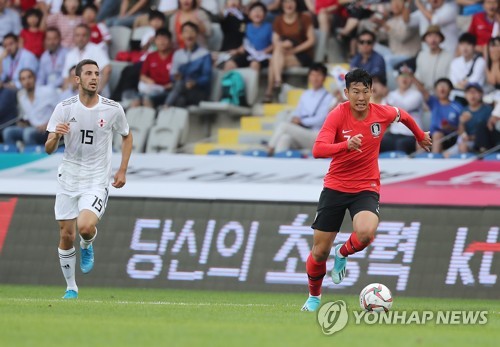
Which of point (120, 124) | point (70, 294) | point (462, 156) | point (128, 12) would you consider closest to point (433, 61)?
point (462, 156)

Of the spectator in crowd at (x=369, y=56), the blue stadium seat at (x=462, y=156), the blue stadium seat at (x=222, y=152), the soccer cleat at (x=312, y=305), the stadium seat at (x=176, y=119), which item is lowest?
the blue stadium seat at (x=222, y=152)

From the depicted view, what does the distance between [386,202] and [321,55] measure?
259 inches

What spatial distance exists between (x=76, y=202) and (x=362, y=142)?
3553 mm

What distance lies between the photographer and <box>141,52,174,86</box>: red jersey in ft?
78.2

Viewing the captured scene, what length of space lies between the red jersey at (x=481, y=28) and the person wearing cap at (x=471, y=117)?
4.66 ft

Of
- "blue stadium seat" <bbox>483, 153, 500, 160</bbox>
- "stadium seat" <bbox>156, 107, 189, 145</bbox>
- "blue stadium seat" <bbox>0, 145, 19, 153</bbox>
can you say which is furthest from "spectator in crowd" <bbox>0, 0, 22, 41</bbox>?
"blue stadium seat" <bbox>483, 153, 500, 160</bbox>

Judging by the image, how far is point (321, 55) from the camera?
76.8 ft

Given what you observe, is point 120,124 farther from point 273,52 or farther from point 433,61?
point 273,52

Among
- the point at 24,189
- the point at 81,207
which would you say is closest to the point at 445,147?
the point at 24,189

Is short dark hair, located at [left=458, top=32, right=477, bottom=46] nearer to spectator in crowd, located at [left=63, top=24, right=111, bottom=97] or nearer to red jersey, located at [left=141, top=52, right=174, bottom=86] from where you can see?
red jersey, located at [left=141, top=52, right=174, bottom=86]

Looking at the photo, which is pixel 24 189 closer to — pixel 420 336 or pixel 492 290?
pixel 492 290

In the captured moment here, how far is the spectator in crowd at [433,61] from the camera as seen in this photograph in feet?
71.1

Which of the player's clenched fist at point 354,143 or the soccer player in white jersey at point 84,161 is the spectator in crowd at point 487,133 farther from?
the player's clenched fist at point 354,143


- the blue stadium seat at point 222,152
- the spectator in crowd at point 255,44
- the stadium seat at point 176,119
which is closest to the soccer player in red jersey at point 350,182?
the blue stadium seat at point 222,152
